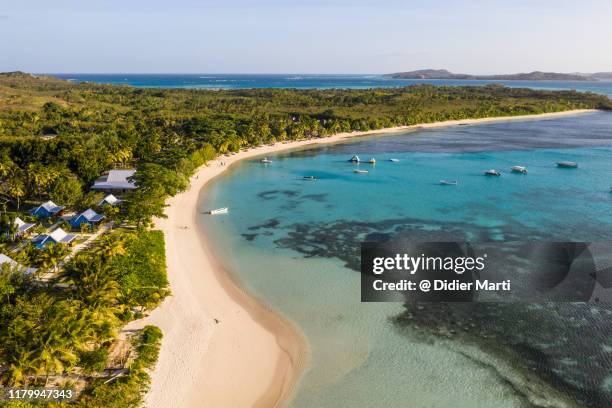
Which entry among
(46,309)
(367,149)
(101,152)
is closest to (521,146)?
(367,149)

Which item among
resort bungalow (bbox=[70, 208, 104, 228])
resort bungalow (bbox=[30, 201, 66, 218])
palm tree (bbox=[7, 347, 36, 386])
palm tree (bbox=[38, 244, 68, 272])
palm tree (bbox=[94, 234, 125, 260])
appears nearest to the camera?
palm tree (bbox=[7, 347, 36, 386])

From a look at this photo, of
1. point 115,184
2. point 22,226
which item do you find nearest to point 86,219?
point 22,226

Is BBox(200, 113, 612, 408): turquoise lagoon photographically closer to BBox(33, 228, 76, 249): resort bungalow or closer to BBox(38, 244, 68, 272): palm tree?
BBox(33, 228, 76, 249): resort bungalow

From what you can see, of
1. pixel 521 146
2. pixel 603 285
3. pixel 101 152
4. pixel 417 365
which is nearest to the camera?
pixel 417 365

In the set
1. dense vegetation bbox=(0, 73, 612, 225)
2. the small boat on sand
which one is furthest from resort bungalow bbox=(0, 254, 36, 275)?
the small boat on sand

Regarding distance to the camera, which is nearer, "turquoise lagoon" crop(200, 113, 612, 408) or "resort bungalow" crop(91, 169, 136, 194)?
"turquoise lagoon" crop(200, 113, 612, 408)

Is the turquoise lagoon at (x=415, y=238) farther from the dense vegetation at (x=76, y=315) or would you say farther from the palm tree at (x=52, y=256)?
the palm tree at (x=52, y=256)

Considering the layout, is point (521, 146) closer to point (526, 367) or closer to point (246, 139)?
point (246, 139)

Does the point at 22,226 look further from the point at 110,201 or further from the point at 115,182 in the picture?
the point at 115,182
